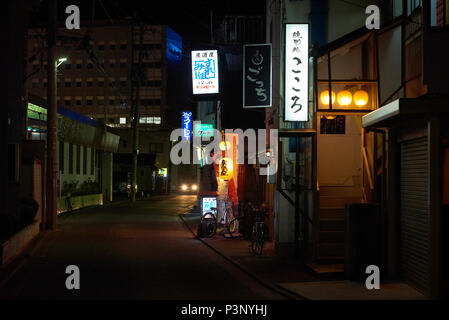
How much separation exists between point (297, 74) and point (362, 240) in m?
4.90

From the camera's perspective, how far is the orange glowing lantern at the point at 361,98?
46.6 ft

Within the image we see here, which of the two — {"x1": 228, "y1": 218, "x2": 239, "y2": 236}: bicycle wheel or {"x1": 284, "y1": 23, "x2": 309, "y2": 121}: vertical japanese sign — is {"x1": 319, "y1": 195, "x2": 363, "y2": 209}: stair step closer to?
{"x1": 284, "y1": 23, "x2": 309, "y2": 121}: vertical japanese sign

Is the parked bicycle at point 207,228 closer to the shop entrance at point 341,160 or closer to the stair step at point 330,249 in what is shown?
the shop entrance at point 341,160

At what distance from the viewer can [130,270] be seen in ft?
43.2

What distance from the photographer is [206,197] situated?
24391 millimetres

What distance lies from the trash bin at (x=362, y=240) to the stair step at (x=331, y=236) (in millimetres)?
2441

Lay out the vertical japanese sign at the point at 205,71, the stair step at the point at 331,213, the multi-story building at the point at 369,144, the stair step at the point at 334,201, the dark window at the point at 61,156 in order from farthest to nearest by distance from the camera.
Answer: the dark window at the point at 61,156
the vertical japanese sign at the point at 205,71
the stair step at the point at 334,201
the stair step at the point at 331,213
the multi-story building at the point at 369,144

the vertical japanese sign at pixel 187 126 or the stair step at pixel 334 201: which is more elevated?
the vertical japanese sign at pixel 187 126

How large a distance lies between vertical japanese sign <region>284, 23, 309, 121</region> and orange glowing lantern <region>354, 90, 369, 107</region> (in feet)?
4.19

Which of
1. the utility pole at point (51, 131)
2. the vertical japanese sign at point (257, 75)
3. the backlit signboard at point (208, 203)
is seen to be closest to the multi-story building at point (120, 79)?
the utility pole at point (51, 131)

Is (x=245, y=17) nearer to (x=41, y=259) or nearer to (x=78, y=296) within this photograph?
(x=41, y=259)

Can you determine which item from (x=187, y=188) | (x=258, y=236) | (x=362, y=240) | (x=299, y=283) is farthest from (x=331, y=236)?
(x=187, y=188)

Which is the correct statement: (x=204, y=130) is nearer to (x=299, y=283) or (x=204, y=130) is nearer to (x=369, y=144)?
(x=369, y=144)
